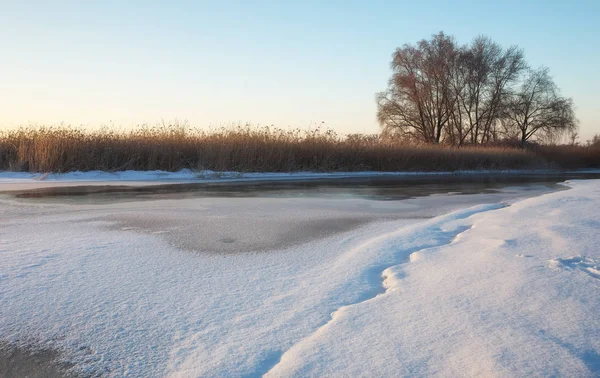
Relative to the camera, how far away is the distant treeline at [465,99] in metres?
32.7

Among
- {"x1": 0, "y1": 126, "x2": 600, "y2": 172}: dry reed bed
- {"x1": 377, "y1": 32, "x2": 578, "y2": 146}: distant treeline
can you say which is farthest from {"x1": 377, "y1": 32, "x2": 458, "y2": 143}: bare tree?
{"x1": 0, "y1": 126, "x2": 600, "y2": 172}: dry reed bed

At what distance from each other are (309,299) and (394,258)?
999mm

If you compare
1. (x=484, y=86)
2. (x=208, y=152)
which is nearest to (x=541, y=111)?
(x=484, y=86)

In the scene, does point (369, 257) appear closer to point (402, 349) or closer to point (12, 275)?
point (402, 349)

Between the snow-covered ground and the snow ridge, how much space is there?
0.02 metres

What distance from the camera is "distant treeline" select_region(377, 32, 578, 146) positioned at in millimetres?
32719

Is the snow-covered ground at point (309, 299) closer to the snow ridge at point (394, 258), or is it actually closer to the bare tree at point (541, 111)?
the snow ridge at point (394, 258)

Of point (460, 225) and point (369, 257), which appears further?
point (460, 225)

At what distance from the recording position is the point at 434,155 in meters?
21.7

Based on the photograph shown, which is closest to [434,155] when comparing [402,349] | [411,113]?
[411,113]

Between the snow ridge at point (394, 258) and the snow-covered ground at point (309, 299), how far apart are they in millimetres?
15

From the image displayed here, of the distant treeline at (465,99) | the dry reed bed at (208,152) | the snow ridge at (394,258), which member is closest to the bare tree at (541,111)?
the distant treeline at (465,99)

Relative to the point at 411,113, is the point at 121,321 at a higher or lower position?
lower

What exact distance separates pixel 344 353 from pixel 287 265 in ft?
4.49
